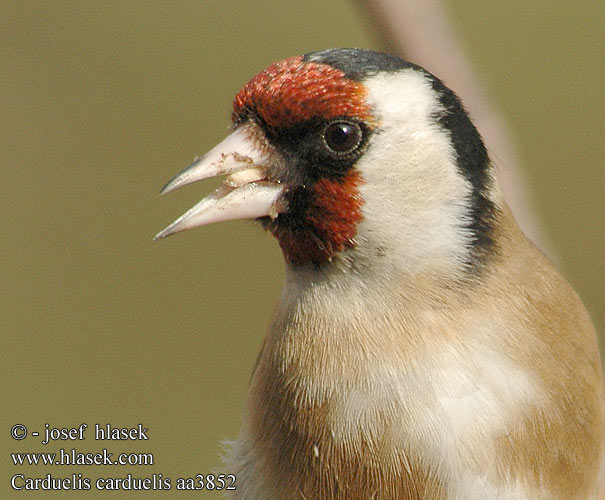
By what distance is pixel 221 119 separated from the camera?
22.7 ft

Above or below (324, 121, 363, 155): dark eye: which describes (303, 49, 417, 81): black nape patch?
above

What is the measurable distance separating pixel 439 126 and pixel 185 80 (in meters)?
5.01

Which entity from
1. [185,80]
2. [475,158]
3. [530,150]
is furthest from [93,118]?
[475,158]

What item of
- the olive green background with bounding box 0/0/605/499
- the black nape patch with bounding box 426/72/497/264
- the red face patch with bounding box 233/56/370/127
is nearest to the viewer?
the red face patch with bounding box 233/56/370/127

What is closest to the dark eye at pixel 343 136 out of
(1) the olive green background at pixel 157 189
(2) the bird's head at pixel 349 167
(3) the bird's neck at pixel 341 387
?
(2) the bird's head at pixel 349 167

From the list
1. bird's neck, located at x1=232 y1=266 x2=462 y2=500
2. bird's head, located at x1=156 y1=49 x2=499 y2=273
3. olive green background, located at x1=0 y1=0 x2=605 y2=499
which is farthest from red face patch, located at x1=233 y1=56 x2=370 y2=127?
olive green background, located at x1=0 y1=0 x2=605 y2=499

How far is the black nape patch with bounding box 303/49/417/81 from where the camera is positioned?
2.37m

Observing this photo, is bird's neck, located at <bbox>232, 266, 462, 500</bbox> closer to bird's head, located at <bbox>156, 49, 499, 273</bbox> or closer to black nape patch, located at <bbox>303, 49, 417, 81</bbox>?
bird's head, located at <bbox>156, 49, 499, 273</bbox>

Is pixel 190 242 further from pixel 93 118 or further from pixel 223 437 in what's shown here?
pixel 223 437

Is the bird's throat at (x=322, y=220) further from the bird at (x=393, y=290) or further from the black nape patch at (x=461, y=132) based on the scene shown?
the black nape patch at (x=461, y=132)

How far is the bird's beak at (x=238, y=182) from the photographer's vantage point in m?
2.35

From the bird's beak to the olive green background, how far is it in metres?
3.64

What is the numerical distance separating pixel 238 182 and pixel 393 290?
0.44 metres

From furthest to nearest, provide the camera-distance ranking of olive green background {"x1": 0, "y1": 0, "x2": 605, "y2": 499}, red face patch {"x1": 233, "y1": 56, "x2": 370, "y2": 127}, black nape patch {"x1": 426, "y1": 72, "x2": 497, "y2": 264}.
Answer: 1. olive green background {"x1": 0, "y1": 0, "x2": 605, "y2": 499}
2. black nape patch {"x1": 426, "y1": 72, "x2": 497, "y2": 264}
3. red face patch {"x1": 233, "y1": 56, "x2": 370, "y2": 127}
